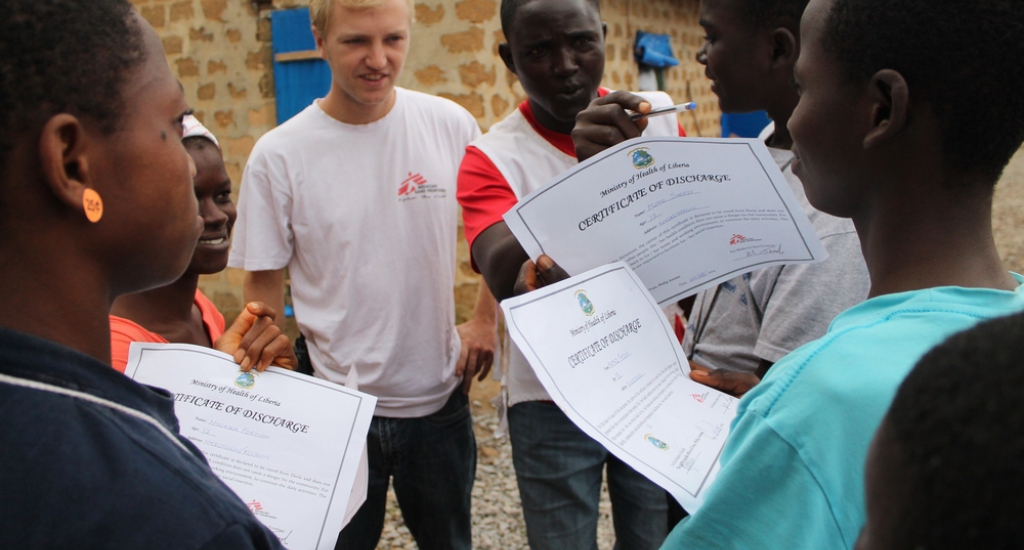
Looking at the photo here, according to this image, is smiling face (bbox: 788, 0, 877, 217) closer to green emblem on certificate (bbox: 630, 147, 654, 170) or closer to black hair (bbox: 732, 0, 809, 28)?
green emblem on certificate (bbox: 630, 147, 654, 170)

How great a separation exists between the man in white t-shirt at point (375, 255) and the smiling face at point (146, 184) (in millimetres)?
1462

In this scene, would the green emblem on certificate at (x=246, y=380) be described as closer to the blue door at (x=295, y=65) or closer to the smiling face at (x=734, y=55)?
the smiling face at (x=734, y=55)

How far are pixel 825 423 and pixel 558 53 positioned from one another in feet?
5.26

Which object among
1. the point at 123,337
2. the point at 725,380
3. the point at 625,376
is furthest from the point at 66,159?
the point at 725,380

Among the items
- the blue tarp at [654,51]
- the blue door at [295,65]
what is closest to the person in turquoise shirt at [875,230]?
the blue door at [295,65]

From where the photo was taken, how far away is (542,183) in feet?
7.27

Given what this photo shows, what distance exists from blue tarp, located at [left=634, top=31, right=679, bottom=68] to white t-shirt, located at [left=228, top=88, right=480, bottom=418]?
15.8ft

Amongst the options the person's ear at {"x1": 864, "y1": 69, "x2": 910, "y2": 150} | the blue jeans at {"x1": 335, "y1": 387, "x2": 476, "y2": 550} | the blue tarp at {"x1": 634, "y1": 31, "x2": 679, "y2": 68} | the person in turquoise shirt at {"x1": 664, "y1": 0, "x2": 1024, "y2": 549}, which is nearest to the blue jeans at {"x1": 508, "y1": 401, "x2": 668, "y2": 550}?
the blue jeans at {"x1": 335, "y1": 387, "x2": 476, "y2": 550}

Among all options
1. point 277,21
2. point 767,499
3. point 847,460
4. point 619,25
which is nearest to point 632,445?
point 767,499

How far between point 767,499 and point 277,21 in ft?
17.5

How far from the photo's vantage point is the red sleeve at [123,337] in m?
1.54

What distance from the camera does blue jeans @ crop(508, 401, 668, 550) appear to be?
221 centimetres

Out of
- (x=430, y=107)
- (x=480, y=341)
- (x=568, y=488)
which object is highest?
(x=430, y=107)
